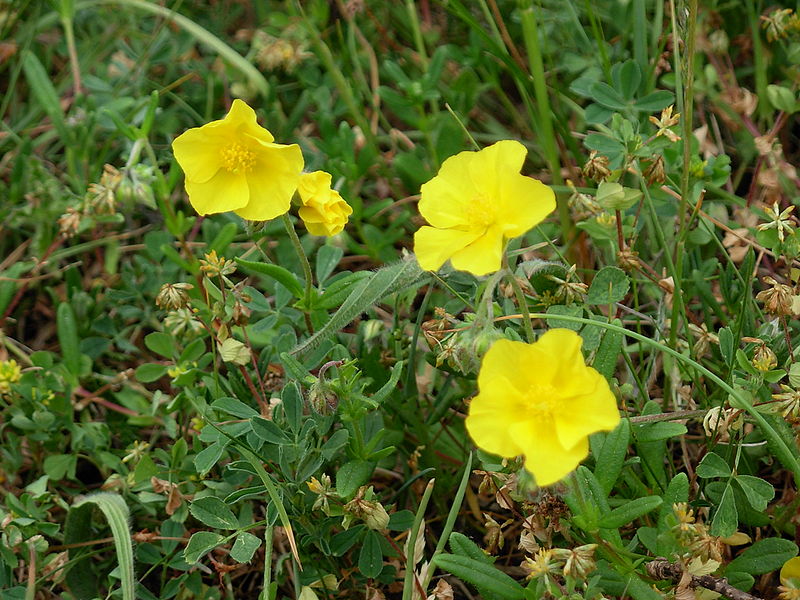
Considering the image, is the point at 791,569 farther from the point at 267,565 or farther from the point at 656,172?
the point at 267,565

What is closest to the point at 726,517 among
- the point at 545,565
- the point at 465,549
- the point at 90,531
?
the point at 545,565

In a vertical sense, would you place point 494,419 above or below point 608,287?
above

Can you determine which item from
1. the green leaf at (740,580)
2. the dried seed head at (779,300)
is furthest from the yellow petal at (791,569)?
the dried seed head at (779,300)

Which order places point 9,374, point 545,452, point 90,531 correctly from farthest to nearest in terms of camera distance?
point 9,374 < point 90,531 < point 545,452

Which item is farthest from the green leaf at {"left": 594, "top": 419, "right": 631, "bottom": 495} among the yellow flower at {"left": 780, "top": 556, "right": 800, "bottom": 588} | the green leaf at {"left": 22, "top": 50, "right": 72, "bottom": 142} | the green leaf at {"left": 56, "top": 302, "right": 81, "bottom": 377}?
the green leaf at {"left": 22, "top": 50, "right": 72, "bottom": 142}

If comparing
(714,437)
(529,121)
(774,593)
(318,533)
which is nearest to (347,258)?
(529,121)

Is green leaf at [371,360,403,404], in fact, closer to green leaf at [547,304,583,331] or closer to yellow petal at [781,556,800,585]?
green leaf at [547,304,583,331]

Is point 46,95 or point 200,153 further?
point 46,95

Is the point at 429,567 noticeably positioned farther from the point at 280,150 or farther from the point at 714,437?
the point at 280,150
